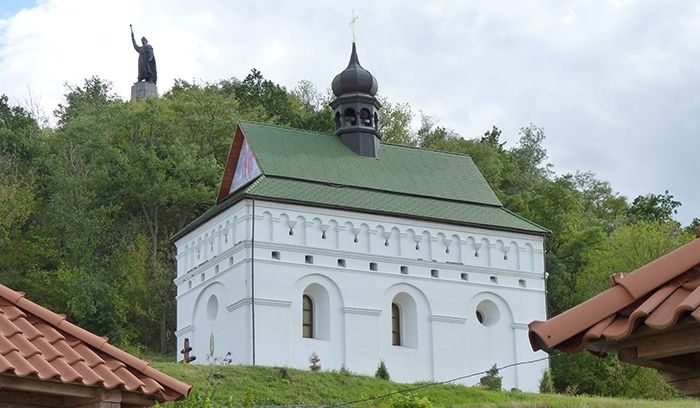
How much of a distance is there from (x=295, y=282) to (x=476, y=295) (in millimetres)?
6308

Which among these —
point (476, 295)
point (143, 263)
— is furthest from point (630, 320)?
point (143, 263)

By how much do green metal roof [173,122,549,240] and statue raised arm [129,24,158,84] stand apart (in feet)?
95.6

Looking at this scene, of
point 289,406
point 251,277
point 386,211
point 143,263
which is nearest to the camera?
point 289,406

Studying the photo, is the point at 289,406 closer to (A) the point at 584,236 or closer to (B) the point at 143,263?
(B) the point at 143,263

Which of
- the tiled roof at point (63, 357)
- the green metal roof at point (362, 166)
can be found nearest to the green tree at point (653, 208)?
the green metal roof at point (362, 166)

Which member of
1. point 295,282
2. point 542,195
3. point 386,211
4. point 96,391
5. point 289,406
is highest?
point 542,195

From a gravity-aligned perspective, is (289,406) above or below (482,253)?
below

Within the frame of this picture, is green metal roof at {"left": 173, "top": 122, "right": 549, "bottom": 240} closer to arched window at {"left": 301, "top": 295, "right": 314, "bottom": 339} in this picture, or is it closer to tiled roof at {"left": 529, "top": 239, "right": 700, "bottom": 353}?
arched window at {"left": 301, "top": 295, "right": 314, "bottom": 339}

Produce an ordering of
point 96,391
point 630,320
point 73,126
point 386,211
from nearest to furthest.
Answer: point 630,320
point 96,391
point 386,211
point 73,126

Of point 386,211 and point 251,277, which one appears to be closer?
point 251,277

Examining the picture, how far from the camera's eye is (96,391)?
7379 mm

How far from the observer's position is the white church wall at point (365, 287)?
36406 mm

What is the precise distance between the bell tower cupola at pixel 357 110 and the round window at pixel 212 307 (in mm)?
7392

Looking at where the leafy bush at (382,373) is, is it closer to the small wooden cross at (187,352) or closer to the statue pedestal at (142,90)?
the small wooden cross at (187,352)
